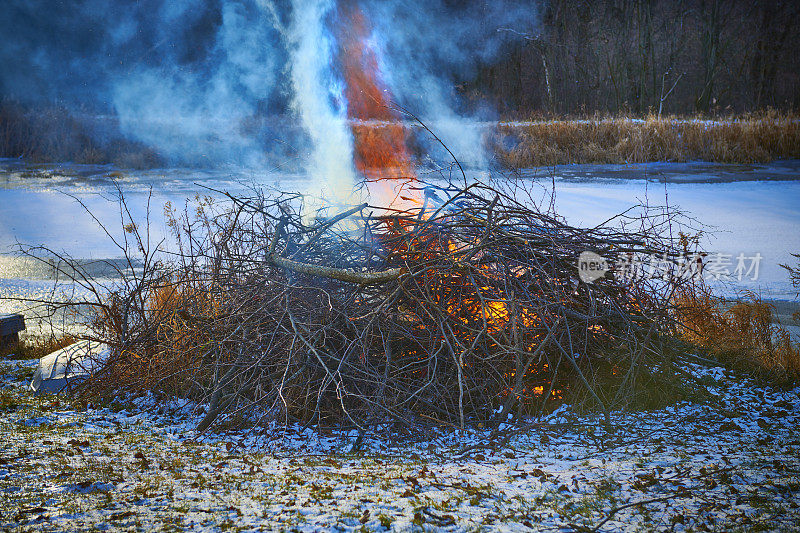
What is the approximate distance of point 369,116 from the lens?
58.6ft

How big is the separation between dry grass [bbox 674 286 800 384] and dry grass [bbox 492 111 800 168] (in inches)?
355

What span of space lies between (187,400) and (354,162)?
10.6 metres

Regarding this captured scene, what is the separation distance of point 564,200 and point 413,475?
31.5ft

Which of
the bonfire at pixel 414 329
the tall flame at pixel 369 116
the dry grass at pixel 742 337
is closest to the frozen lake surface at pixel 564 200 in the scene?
the tall flame at pixel 369 116

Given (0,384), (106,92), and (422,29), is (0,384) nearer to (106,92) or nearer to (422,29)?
(106,92)

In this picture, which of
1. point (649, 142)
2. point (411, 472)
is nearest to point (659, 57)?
point (649, 142)

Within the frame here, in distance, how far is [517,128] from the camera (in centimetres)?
1573

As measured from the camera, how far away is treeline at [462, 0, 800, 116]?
24.7m

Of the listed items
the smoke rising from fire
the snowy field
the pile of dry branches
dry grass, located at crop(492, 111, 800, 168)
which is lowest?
the snowy field

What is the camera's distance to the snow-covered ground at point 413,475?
2514 mm

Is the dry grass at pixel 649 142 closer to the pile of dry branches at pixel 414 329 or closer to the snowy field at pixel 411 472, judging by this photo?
the pile of dry branches at pixel 414 329

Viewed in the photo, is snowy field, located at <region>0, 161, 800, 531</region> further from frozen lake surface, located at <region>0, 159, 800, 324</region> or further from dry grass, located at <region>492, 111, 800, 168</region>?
dry grass, located at <region>492, 111, 800, 168</region>

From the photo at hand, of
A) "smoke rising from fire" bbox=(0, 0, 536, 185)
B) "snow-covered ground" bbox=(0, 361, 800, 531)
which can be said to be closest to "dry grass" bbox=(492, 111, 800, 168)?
"smoke rising from fire" bbox=(0, 0, 536, 185)

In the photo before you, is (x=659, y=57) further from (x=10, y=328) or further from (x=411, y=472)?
(x=411, y=472)
